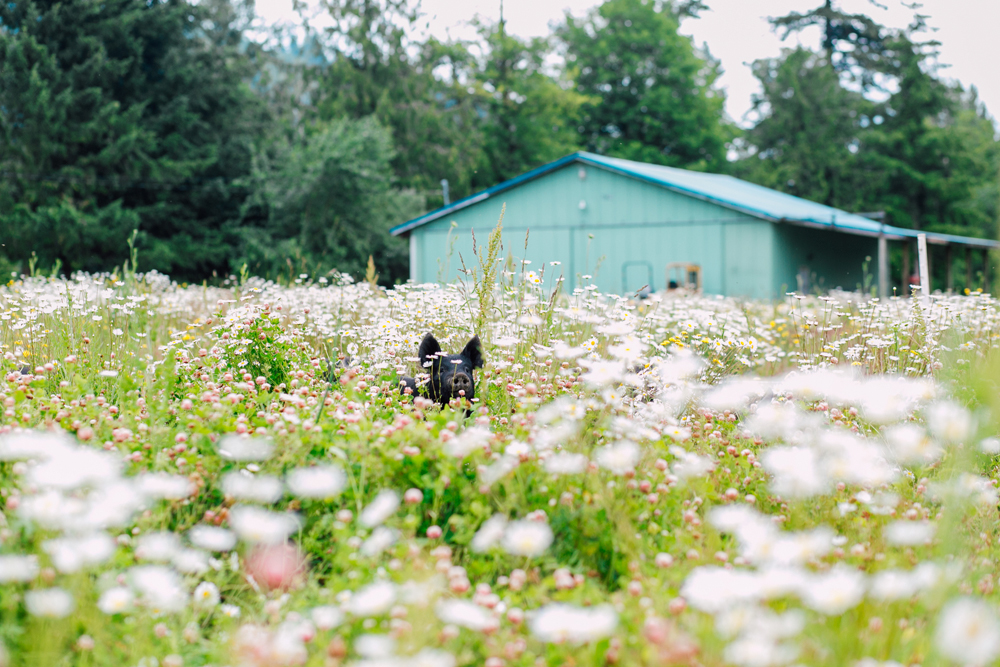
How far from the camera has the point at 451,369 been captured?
4.32 meters

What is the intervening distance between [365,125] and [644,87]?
21.0m

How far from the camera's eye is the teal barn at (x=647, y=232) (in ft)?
63.7

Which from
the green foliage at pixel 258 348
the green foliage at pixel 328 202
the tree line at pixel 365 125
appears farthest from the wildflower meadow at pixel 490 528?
the green foliage at pixel 328 202

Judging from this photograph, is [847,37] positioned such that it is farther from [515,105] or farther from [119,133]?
[119,133]

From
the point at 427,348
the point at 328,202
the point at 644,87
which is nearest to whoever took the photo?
the point at 427,348

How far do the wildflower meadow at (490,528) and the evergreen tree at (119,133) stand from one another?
79.7 feet

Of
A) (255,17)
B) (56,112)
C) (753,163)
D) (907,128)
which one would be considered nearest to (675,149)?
(753,163)

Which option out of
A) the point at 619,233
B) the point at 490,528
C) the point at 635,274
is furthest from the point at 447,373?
the point at 619,233

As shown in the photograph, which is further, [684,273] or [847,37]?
[847,37]

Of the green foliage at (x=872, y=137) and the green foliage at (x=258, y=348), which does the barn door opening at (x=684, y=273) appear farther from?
the green foliage at (x=872, y=137)

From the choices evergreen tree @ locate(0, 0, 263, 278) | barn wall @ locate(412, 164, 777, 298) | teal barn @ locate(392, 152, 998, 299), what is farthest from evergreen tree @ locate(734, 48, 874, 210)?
evergreen tree @ locate(0, 0, 263, 278)

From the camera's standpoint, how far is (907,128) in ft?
127

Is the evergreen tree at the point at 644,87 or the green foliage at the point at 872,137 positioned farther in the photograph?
the evergreen tree at the point at 644,87

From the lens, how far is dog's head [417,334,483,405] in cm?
421
